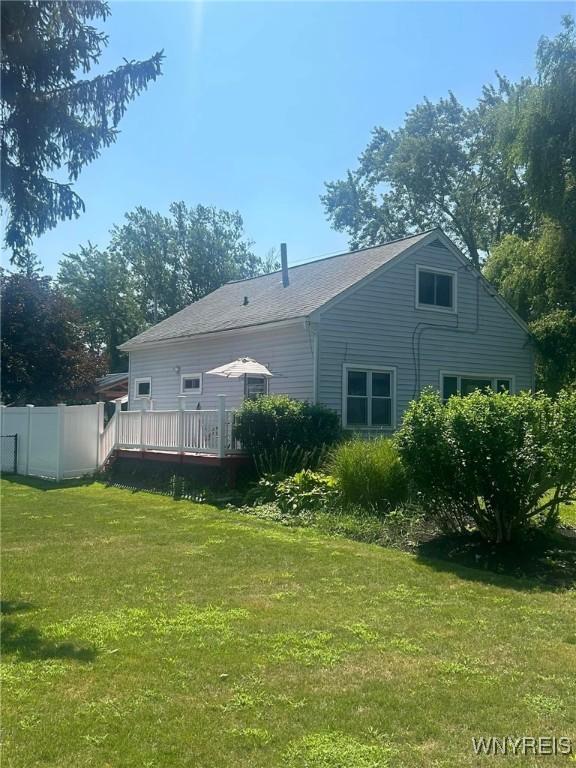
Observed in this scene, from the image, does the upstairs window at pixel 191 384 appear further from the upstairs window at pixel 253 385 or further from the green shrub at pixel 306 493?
the green shrub at pixel 306 493

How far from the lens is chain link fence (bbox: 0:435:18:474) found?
17.4 m

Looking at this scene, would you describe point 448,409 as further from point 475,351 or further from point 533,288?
point 533,288

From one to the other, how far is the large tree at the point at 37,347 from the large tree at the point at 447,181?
73.9 feet

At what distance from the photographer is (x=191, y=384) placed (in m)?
18.7

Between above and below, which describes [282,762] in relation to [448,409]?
below

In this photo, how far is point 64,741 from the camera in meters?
3.12

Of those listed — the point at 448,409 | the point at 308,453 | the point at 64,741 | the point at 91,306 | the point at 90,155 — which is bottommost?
the point at 64,741

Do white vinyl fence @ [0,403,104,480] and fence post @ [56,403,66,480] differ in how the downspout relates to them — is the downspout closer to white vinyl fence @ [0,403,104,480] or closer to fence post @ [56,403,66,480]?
white vinyl fence @ [0,403,104,480]

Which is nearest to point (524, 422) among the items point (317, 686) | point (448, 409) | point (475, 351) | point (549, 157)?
point (448, 409)

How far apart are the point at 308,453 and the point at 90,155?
6.03 m

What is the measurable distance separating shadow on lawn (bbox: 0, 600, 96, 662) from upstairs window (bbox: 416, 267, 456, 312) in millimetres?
13348

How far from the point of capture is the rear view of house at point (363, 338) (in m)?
15.0

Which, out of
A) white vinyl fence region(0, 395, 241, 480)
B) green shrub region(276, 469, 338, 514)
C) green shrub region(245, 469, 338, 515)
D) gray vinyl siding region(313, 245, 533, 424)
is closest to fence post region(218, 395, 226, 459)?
white vinyl fence region(0, 395, 241, 480)

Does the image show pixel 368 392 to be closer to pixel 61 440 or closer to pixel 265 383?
pixel 265 383
